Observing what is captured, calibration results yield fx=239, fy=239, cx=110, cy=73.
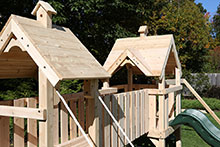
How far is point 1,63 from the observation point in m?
3.68

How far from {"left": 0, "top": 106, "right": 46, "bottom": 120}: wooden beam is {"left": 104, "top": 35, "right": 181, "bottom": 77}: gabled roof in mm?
3077

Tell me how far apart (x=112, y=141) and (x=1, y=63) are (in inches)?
94.3

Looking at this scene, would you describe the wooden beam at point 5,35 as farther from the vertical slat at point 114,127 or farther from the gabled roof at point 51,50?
the vertical slat at point 114,127

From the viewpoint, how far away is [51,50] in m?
2.91

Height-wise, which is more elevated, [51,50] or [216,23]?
[216,23]

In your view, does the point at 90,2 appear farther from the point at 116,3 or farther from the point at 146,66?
the point at 146,66

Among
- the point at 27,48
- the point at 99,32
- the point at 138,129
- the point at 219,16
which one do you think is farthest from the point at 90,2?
the point at 219,16

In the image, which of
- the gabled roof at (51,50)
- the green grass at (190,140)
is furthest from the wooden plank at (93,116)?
the green grass at (190,140)

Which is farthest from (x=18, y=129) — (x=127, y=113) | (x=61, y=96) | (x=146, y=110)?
(x=146, y=110)

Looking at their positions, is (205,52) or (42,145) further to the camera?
(205,52)

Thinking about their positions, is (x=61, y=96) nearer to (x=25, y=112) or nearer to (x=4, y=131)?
(x=25, y=112)

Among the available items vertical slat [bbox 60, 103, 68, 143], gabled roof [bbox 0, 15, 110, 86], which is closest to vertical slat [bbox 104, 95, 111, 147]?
vertical slat [bbox 60, 103, 68, 143]

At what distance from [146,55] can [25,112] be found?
3.88 meters

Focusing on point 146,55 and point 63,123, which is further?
point 146,55
